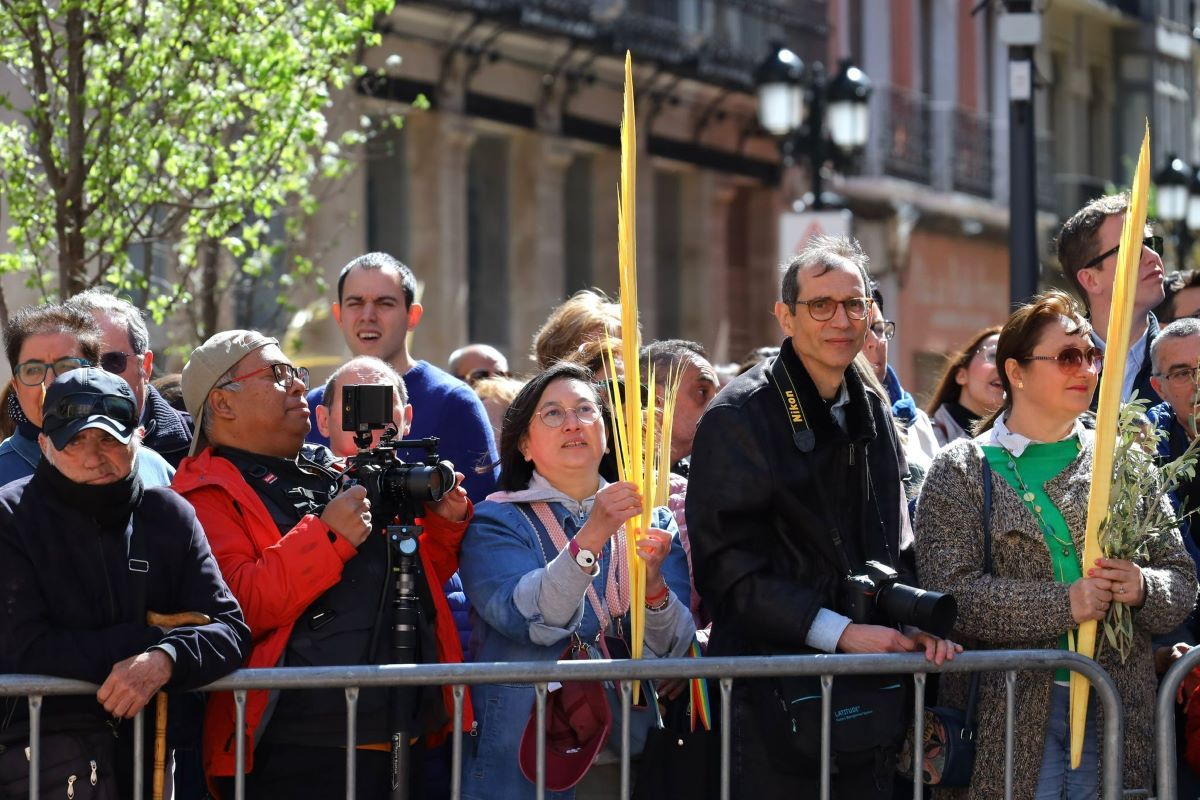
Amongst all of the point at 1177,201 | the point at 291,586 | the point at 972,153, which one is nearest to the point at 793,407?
the point at 291,586

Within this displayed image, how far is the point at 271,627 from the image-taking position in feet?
19.0

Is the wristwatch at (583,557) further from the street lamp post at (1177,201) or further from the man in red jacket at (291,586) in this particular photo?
the street lamp post at (1177,201)

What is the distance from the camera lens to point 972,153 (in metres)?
30.3

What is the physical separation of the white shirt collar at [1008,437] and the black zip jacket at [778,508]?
15.2 inches

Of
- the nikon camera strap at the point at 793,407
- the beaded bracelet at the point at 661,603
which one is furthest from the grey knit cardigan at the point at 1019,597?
the beaded bracelet at the point at 661,603

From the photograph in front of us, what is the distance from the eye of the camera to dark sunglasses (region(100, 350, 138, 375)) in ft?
22.3

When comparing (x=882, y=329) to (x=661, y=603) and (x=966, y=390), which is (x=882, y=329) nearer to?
(x=966, y=390)

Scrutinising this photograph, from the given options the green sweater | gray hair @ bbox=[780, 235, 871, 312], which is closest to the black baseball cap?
gray hair @ bbox=[780, 235, 871, 312]

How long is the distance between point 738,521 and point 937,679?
886 millimetres

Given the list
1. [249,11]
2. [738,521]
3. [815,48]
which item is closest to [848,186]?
[815,48]

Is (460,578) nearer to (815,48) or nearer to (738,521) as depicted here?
(738,521)

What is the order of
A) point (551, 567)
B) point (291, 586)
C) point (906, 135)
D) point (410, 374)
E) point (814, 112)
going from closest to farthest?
point (291, 586) < point (551, 567) < point (410, 374) < point (814, 112) < point (906, 135)

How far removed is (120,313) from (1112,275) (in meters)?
3.23

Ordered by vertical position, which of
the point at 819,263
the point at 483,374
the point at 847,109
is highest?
the point at 847,109
